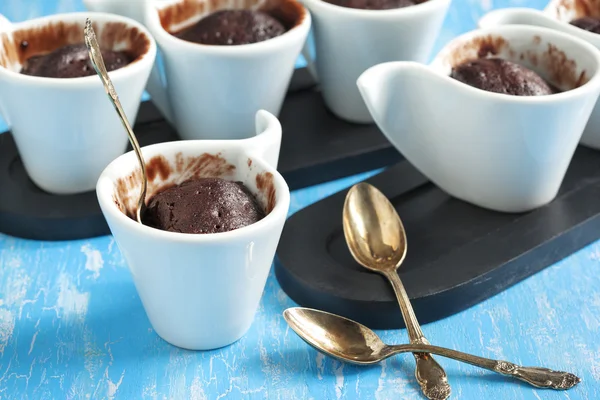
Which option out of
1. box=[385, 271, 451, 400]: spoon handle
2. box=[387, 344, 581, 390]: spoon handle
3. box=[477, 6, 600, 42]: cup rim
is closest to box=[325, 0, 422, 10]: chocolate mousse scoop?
box=[477, 6, 600, 42]: cup rim

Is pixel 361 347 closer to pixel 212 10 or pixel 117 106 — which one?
pixel 117 106

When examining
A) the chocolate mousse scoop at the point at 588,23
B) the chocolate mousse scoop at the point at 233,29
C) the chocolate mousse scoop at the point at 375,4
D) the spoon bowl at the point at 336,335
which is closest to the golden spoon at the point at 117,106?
the spoon bowl at the point at 336,335

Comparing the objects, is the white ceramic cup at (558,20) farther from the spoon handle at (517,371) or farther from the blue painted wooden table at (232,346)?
the spoon handle at (517,371)

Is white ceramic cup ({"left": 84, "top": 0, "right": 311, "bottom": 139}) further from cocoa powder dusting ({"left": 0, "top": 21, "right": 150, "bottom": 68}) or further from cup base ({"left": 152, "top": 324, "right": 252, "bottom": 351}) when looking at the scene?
cup base ({"left": 152, "top": 324, "right": 252, "bottom": 351})

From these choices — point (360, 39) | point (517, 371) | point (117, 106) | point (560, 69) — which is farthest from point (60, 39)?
point (517, 371)

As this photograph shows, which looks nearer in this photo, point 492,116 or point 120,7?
point 492,116

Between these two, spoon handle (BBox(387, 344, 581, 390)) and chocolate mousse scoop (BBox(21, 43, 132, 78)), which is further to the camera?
chocolate mousse scoop (BBox(21, 43, 132, 78))
